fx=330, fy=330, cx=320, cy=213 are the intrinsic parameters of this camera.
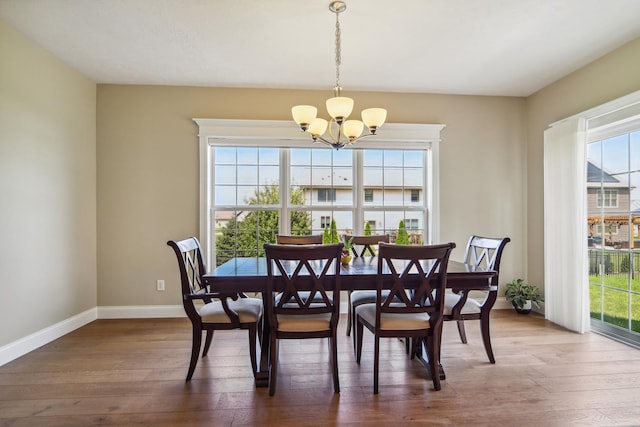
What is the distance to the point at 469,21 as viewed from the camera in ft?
8.35

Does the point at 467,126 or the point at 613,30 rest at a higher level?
the point at 613,30

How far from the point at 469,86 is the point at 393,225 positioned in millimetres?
1825

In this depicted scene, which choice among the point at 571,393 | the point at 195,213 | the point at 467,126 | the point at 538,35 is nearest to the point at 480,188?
the point at 467,126

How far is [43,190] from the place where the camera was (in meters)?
2.99

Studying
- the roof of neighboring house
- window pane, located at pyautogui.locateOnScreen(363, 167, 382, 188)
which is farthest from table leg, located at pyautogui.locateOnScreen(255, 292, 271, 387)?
the roof of neighboring house

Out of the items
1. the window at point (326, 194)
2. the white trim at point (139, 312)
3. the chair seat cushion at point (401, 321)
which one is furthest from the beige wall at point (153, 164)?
the chair seat cushion at point (401, 321)

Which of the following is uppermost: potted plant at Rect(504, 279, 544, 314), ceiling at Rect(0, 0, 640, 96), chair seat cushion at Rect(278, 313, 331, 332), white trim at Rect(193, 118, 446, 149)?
ceiling at Rect(0, 0, 640, 96)

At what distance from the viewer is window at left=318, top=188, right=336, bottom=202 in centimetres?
400

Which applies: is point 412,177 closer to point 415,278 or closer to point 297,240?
point 297,240

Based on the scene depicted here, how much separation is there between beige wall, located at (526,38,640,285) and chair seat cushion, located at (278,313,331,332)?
3087 mm

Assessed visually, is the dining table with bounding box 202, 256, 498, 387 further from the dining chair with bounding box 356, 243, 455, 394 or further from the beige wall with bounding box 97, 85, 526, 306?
the beige wall with bounding box 97, 85, 526, 306

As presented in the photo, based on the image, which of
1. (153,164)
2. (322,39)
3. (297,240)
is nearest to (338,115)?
(322,39)

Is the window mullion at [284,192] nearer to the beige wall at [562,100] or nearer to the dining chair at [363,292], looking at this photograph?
the dining chair at [363,292]

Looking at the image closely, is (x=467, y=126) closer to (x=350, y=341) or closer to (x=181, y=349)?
(x=350, y=341)
